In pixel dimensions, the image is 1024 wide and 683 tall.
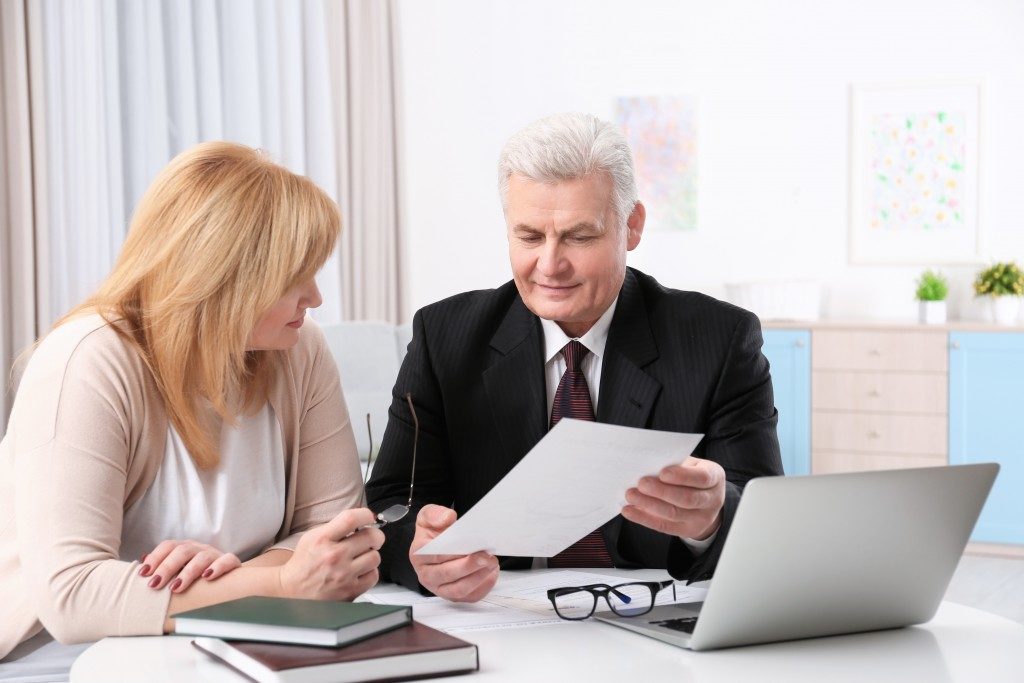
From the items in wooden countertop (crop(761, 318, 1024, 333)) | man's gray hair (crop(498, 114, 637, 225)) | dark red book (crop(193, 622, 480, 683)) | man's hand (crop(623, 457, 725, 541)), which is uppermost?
man's gray hair (crop(498, 114, 637, 225))

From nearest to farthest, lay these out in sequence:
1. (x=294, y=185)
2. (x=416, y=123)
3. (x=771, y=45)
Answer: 1. (x=294, y=185)
2. (x=771, y=45)
3. (x=416, y=123)

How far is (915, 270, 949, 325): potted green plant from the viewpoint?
17.0 feet

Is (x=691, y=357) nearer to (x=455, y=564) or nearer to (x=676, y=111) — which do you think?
(x=455, y=564)

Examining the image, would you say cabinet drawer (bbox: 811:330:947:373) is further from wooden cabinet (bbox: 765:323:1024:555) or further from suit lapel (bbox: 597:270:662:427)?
suit lapel (bbox: 597:270:662:427)

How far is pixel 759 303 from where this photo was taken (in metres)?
5.42

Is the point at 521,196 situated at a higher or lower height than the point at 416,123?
lower

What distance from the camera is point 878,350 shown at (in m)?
5.15

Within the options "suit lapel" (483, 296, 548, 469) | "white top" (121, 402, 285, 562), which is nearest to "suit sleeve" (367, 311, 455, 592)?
"suit lapel" (483, 296, 548, 469)

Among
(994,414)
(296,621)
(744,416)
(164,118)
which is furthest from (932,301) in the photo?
(296,621)

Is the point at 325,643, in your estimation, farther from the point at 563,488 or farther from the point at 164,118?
the point at 164,118

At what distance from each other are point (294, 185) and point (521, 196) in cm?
35

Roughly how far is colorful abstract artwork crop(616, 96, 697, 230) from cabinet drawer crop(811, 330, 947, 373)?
1.03 m

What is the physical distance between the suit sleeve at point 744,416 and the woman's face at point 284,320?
660 mm

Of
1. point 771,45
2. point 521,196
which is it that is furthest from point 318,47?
point 521,196
